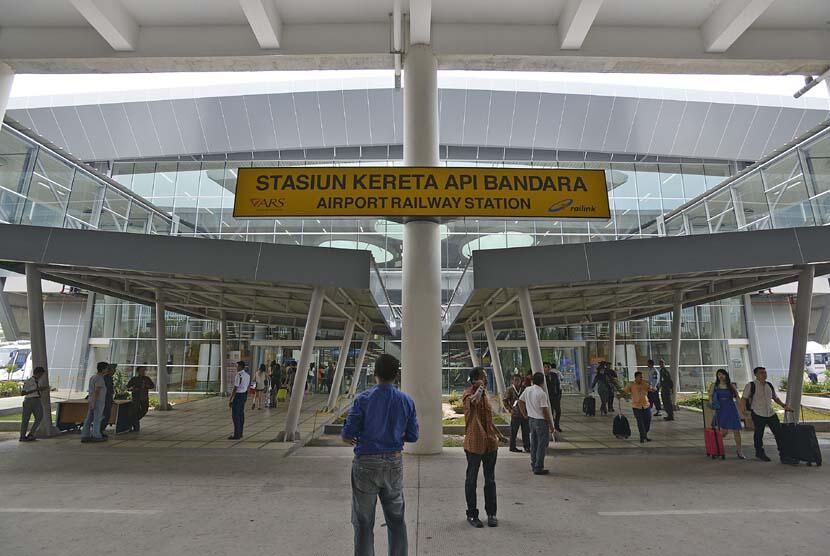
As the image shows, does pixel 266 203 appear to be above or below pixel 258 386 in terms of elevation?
above

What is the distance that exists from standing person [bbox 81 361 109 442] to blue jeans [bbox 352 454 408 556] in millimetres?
8821

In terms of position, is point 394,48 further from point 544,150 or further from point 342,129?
point 544,150

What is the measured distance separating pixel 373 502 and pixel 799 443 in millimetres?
8064

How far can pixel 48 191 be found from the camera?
36.0 ft

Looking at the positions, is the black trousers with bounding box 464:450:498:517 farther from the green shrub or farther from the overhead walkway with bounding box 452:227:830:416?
the green shrub

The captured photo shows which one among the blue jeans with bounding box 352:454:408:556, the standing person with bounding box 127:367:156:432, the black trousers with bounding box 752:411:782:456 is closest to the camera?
the blue jeans with bounding box 352:454:408:556

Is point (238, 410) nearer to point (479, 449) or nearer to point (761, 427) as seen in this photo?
point (479, 449)

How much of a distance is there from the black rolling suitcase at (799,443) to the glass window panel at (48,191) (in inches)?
613

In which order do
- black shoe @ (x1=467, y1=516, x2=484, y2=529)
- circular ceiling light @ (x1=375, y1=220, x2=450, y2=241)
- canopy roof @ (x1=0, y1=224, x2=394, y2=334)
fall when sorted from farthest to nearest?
1. circular ceiling light @ (x1=375, y1=220, x2=450, y2=241)
2. canopy roof @ (x1=0, y1=224, x2=394, y2=334)
3. black shoe @ (x1=467, y1=516, x2=484, y2=529)

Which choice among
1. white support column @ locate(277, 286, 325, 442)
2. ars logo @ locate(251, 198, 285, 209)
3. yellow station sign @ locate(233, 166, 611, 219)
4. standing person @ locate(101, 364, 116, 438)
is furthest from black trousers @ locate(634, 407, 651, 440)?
standing person @ locate(101, 364, 116, 438)

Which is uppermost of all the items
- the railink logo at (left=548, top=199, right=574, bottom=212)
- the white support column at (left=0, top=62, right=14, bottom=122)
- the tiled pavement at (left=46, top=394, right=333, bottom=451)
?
the white support column at (left=0, top=62, right=14, bottom=122)

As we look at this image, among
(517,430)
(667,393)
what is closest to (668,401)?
(667,393)

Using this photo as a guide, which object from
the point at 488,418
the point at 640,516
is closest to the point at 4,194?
the point at 488,418

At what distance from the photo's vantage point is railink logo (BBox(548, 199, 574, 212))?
314 inches
